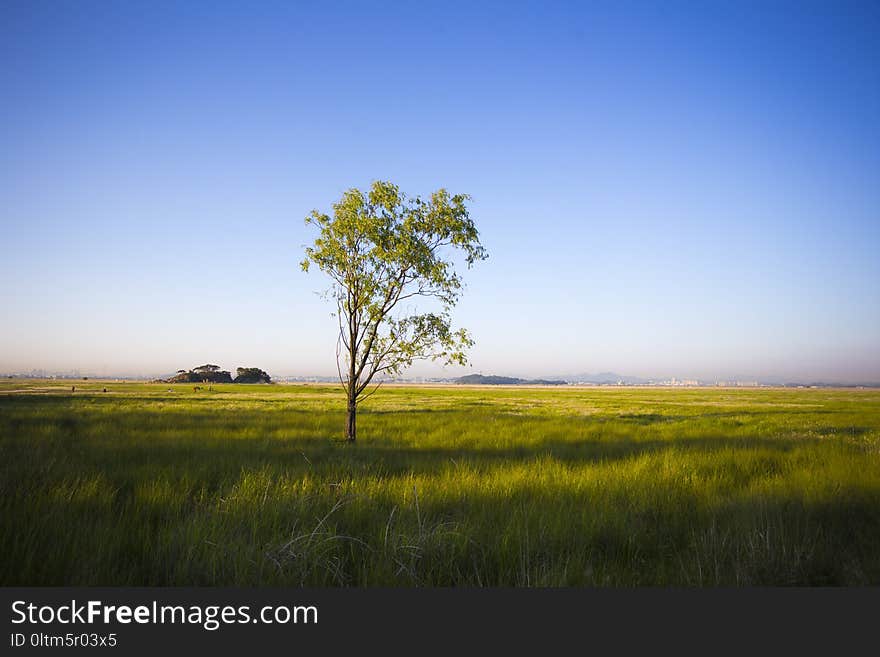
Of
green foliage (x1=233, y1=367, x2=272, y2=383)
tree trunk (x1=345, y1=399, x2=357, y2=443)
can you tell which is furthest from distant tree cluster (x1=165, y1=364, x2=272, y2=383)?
tree trunk (x1=345, y1=399, x2=357, y2=443)

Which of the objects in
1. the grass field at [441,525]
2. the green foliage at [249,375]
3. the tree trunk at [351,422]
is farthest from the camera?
the green foliage at [249,375]

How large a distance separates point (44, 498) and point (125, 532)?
1.73 meters

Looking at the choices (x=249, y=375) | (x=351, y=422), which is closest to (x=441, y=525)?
(x=351, y=422)

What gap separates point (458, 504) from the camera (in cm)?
543

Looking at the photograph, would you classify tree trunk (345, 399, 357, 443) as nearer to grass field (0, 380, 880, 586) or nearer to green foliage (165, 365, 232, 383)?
grass field (0, 380, 880, 586)

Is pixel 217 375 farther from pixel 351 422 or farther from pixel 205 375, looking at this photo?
pixel 351 422

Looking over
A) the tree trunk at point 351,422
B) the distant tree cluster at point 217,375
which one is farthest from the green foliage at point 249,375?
the tree trunk at point 351,422

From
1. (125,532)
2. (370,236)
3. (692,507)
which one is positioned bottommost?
(692,507)

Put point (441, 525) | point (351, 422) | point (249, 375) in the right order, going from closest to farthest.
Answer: point (441, 525) < point (351, 422) < point (249, 375)

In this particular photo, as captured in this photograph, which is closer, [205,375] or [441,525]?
[441,525]

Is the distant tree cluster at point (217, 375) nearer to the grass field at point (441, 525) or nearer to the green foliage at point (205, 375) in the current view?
the green foliage at point (205, 375)

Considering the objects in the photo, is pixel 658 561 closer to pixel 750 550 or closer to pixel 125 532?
pixel 750 550

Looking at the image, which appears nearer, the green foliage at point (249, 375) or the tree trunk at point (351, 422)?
the tree trunk at point (351, 422)

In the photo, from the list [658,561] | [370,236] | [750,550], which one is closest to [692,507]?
[750,550]
